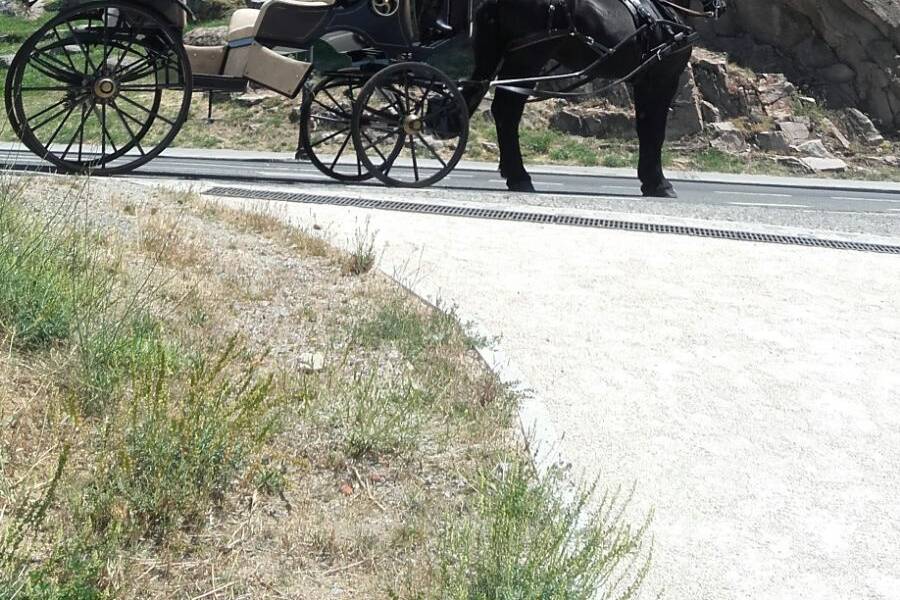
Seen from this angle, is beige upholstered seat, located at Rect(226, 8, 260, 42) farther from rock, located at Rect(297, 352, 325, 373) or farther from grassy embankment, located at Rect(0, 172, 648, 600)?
rock, located at Rect(297, 352, 325, 373)

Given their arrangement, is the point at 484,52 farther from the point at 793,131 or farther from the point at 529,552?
the point at 793,131

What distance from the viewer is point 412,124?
1170 cm

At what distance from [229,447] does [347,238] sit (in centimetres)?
447

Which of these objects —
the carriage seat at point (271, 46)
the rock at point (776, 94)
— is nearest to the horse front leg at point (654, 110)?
the carriage seat at point (271, 46)

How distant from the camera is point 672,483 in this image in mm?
5125

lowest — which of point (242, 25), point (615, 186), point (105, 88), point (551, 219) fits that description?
point (615, 186)

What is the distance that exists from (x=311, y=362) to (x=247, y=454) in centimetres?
135

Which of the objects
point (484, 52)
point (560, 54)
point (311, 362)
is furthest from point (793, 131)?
point (311, 362)

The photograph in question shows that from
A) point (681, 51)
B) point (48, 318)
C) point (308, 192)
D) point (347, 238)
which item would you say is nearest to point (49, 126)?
point (308, 192)

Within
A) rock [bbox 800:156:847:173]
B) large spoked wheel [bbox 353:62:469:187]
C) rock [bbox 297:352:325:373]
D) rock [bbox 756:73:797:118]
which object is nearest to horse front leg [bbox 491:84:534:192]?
large spoked wheel [bbox 353:62:469:187]

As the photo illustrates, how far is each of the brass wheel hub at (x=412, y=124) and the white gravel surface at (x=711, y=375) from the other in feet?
6.18

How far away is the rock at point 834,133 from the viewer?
79.9ft

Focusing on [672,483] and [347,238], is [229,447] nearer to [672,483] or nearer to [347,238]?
[672,483]

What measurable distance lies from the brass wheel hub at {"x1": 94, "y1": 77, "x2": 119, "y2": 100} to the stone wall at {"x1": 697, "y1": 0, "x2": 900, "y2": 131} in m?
18.2
